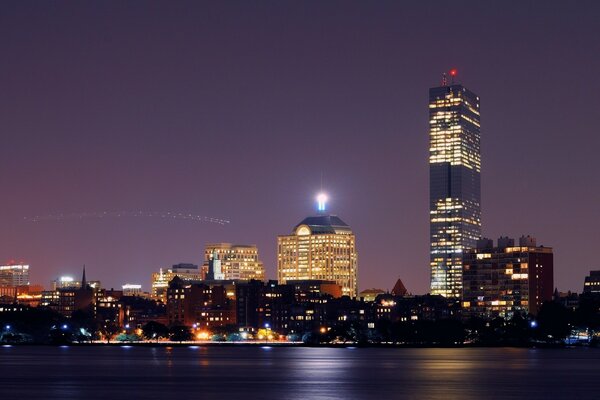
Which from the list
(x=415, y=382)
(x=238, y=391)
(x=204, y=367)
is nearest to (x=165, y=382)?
Result: (x=238, y=391)

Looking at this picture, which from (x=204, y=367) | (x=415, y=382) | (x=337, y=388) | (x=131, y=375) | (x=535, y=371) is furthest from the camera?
(x=204, y=367)

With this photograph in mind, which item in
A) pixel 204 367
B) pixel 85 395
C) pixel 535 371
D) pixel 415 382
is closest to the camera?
pixel 85 395

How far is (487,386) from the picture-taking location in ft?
479

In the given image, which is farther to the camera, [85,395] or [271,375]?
[271,375]

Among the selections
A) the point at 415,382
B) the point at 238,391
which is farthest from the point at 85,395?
the point at 415,382

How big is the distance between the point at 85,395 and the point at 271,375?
4419 centimetres

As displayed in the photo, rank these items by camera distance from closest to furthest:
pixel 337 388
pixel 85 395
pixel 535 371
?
pixel 85 395 < pixel 337 388 < pixel 535 371

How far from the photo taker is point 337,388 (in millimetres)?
143500

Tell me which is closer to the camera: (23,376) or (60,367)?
(23,376)

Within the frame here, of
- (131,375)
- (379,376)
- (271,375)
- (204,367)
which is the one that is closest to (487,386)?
(379,376)

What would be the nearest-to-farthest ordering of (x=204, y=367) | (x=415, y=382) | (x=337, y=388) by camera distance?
(x=337, y=388) → (x=415, y=382) → (x=204, y=367)

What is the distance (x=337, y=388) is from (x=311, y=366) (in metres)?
56.1

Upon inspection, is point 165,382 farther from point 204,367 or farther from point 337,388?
point 204,367

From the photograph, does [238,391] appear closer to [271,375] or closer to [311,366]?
[271,375]
